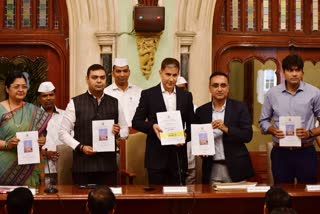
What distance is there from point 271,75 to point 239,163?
243cm

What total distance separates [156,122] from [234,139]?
575mm

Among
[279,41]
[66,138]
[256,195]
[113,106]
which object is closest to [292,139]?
[256,195]

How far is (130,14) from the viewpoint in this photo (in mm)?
6766

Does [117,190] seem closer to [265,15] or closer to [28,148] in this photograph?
[28,148]

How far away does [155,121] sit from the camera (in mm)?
5047

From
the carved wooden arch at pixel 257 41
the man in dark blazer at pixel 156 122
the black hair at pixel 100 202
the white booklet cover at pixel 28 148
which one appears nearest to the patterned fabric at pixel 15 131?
the white booklet cover at pixel 28 148

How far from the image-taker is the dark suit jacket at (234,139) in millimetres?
5047

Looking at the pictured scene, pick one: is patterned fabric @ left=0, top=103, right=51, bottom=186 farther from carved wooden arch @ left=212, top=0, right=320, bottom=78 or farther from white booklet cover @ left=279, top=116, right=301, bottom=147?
carved wooden arch @ left=212, top=0, right=320, bottom=78

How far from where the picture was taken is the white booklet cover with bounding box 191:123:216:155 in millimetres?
4922

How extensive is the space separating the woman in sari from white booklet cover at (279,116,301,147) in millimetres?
1702

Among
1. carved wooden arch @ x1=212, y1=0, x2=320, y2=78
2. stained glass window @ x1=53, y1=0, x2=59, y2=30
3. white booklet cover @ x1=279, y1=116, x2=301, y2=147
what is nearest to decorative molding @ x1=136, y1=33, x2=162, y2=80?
carved wooden arch @ x1=212, y1=0, x2=320, y2=78

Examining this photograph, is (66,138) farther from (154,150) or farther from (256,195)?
(256,195)

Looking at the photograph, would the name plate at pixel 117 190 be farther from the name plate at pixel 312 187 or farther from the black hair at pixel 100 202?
the name plate at pixel 312 187

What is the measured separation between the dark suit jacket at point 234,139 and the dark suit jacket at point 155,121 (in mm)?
130
